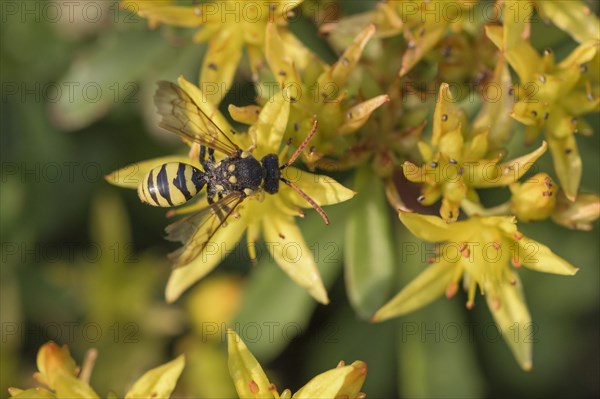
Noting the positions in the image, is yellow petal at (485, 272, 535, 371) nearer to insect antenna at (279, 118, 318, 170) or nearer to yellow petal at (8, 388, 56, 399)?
insect antenna at (279, 118, 318, 170)

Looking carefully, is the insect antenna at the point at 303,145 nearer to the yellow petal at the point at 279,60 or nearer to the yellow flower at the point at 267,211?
the yellow flower at the point at 267,211

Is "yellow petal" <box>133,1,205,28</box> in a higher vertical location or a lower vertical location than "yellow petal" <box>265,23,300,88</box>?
higher

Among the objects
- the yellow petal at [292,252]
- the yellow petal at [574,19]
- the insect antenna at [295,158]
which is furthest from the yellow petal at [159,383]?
the yellow petal at [574,19]

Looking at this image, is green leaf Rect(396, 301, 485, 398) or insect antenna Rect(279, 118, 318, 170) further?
green leaf Rect(396, 301, 485, 398)

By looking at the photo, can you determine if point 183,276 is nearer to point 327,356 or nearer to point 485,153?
point 485,153

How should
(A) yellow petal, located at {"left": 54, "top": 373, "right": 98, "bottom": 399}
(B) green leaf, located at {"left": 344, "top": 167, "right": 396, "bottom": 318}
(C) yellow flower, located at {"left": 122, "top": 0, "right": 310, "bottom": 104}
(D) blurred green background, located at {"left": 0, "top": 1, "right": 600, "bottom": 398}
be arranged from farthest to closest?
(D) blurred green background, located at {"left": 0, "top": 1, "right": 600, "bottom": 398}, (B) green leaf, located at {"left": 344, "top": 167, "right": 396, "bottom": 318}, (C) yellow flower, located at {"left": 122, "top": 0, "right": 310, "bottom": 104}, (A) yellow petal, located at {"left": 54, "top": 373, "right": 98, "bottom": 399}

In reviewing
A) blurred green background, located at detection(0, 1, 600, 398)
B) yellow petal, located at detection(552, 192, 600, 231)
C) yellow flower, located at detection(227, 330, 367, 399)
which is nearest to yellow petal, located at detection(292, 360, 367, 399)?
yellow flower, located at detection(227, 330, 367, 399)
